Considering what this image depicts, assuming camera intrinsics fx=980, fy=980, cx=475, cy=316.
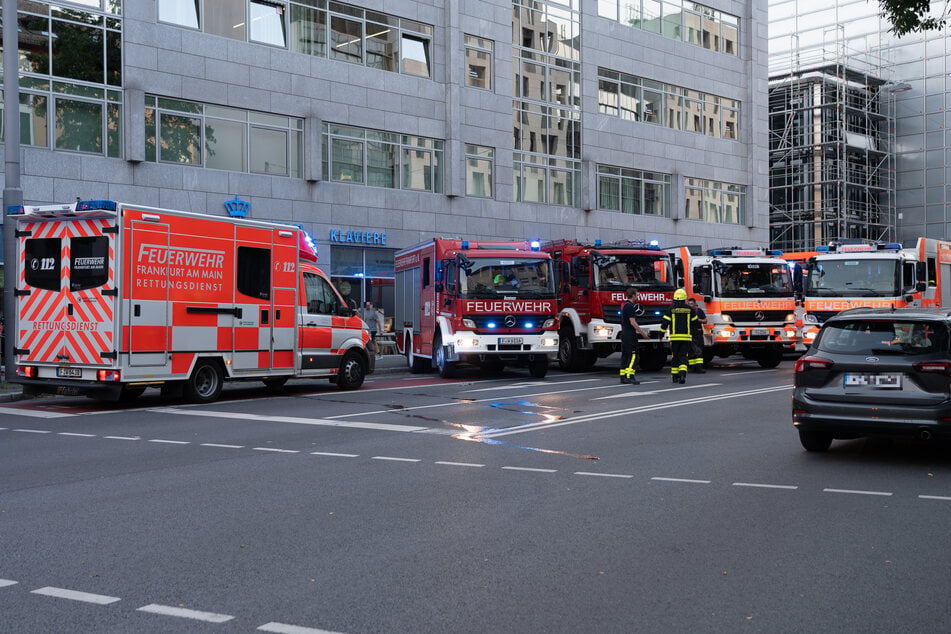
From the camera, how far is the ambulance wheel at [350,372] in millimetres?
18094

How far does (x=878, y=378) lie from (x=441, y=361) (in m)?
12.3

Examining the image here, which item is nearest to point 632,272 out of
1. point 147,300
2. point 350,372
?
point 350,372

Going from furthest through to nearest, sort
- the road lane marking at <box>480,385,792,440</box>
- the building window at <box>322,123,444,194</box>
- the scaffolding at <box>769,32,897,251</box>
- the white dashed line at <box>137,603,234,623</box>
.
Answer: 1. the scaffolding at <box>769,32,897,251</box>
2. the building window at <box>322,123,444,194</box>
3. the road lane marking at <box>480,385,792,440</box>
4. the white dashed line at <box>137,603,234,623</box>

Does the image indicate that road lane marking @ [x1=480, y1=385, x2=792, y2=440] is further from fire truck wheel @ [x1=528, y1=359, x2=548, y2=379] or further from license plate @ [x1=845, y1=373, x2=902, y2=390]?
fire truck wheel @ [x1=528, y1=359, x2=548, y2=379]

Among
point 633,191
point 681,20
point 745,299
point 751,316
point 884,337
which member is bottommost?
point 884,337

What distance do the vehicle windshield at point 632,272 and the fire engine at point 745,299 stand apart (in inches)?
35.3

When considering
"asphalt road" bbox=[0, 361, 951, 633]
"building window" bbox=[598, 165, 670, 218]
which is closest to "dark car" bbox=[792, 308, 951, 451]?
"asphalt road" bbox=[0, 361, 951, 633]

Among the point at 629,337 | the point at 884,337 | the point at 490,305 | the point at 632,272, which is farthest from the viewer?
the point at 632,272

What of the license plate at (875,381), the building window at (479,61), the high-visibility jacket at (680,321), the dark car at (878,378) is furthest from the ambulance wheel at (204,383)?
the building window at (479,61)

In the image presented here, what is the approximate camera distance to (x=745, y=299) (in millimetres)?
23234

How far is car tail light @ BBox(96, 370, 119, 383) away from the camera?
46.2 ft

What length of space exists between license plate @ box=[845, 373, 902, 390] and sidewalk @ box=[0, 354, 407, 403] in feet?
43.5

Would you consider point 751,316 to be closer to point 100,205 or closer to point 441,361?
point 441,361

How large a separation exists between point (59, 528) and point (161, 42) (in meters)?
22.0
